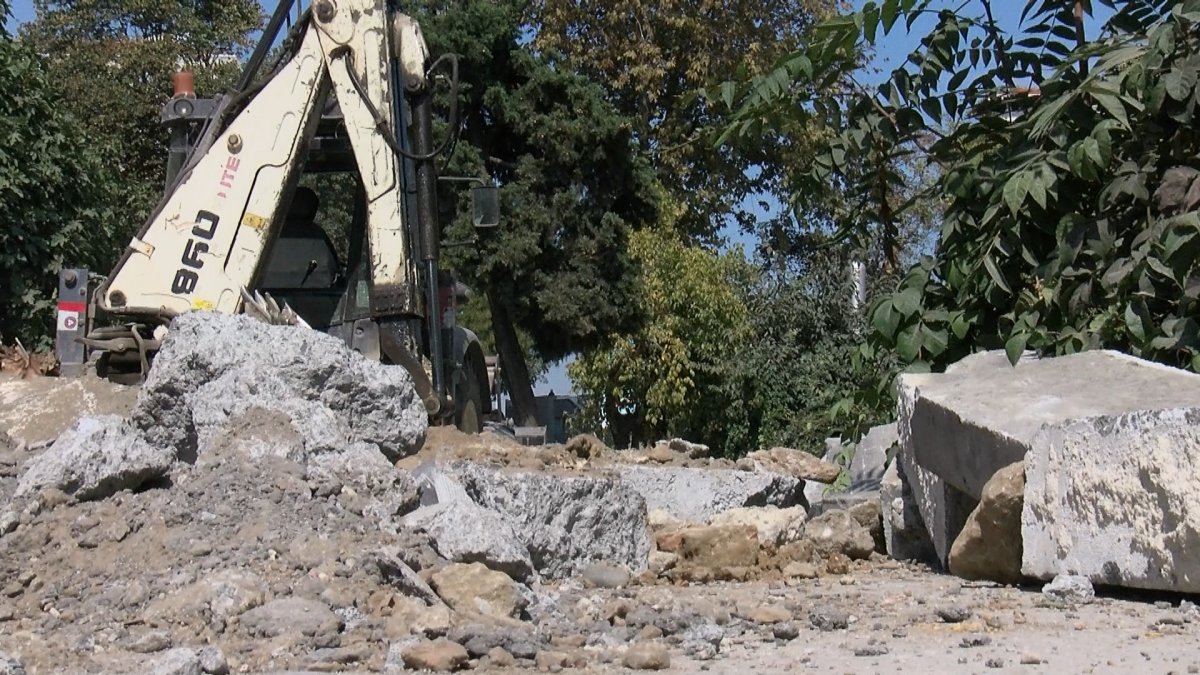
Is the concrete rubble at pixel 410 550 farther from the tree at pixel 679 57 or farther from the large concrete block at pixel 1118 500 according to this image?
the tree at pixel 679 57

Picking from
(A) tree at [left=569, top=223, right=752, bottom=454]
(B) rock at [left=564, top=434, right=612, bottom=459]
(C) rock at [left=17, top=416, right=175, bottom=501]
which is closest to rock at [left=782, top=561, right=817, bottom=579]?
(B) rock at [left=564, top=434, right=612, bottom=459]

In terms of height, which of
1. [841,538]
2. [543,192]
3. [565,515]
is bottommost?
[841,538]

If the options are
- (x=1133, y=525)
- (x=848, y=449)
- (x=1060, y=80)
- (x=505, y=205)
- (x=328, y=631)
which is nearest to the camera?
(x=328, y=631)

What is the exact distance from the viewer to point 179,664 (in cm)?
439

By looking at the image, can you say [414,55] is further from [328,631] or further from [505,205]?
[505,205]

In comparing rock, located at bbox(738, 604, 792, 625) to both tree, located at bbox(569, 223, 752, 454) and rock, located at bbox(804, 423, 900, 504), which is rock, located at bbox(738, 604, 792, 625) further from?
tree, located at bbox(569, 223, 752, 454)

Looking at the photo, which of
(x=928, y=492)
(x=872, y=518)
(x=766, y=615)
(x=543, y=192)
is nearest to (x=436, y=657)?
(x=766, y=615)

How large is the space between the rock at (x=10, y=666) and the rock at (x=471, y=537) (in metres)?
1.82

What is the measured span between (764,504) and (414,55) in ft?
11.9

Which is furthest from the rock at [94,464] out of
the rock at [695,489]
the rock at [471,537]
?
the rock at [695,489]

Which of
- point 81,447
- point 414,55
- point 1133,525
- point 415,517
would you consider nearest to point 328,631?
point 415,517

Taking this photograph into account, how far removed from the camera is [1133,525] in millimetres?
5523

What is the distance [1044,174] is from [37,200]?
12346 mm

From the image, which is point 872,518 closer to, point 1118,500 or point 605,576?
point 605,576
